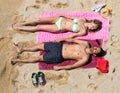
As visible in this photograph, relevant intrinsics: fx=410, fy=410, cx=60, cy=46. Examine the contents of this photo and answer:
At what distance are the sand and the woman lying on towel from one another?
0.17 m

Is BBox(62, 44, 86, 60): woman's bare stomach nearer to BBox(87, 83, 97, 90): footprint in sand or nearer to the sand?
the sand

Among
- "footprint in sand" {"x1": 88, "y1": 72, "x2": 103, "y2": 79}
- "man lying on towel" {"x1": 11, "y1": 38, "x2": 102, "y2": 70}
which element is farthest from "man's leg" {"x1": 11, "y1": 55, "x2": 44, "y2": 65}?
"footprint in sand" {"x1": 88, "y1": 72, "x2": 103, "y2": 79}

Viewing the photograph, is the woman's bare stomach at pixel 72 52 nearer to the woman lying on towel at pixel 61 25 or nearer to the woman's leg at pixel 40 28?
the woman lying on towel at pixel 61 25

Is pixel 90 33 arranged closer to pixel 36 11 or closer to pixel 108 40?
pixel 108 40

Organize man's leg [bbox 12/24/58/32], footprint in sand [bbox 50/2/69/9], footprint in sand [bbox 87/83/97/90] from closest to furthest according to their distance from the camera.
Result: footprint in sand [bbox 87/83/97/90], man's leg [bbox 12/24/58/32], footprint in sand [bbox 50/2/69/9]

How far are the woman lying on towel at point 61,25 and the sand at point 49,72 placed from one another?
0.55ft

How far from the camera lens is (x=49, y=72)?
7629mm

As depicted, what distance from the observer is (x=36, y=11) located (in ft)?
27.9

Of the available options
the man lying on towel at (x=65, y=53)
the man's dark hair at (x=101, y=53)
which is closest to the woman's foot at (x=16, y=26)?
the man lying on towel at (x=65, y=53)

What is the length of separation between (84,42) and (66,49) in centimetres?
39

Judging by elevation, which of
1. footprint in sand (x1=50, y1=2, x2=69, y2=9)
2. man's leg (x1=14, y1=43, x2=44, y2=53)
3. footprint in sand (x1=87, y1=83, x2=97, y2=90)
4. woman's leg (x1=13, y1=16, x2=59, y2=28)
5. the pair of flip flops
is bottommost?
footprint in sand (x1=87, y1=83, x2=97, y2=90)

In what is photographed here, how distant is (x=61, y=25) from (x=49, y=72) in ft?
3.29

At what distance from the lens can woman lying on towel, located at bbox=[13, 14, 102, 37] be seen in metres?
7.96

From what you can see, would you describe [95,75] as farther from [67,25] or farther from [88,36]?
[67,25]
